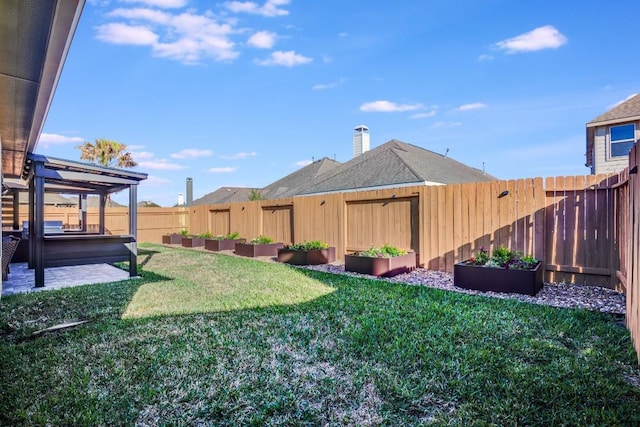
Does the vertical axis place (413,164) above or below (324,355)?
above

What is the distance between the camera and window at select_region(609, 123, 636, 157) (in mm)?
11556

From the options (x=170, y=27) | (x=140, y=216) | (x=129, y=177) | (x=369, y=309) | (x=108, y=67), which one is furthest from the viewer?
(x=140, y=216)

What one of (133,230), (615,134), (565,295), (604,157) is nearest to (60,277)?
(133,230)

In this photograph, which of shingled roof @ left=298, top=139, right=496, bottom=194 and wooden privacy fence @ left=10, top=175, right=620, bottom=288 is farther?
shingled roof @ left=298, top=139, right=496, bottom=194

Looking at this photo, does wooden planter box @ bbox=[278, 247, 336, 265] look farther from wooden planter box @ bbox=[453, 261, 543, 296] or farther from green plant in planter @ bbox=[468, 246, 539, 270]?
green plant in planter @ bbox=[468, 246, 539, 270]

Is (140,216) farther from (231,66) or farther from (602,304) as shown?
(602,304)

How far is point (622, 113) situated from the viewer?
456 inches

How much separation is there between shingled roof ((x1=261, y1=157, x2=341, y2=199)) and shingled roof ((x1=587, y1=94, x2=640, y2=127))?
11814 mm

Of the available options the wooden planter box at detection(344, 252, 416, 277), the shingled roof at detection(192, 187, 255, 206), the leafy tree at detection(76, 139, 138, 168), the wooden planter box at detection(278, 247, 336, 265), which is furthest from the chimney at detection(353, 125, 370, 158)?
the leafy tree at detection(76, 139, 138, 168)

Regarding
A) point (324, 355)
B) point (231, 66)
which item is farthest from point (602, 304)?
point (231, 66)

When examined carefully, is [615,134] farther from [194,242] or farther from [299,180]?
[194,242]

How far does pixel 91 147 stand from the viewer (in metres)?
21.4

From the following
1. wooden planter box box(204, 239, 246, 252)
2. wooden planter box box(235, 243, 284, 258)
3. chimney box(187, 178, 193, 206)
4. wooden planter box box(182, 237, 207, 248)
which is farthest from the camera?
chimney box(187, 178, 193, 206)

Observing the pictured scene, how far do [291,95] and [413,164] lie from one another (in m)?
5.72
